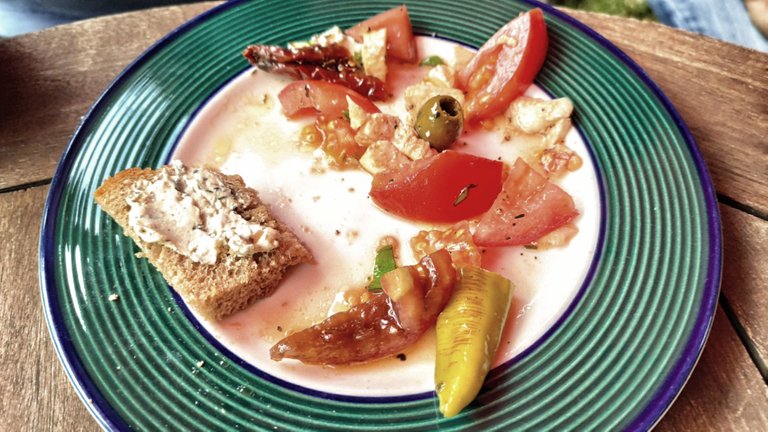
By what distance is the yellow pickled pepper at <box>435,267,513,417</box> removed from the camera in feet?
6.01

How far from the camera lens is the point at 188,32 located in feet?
9.71

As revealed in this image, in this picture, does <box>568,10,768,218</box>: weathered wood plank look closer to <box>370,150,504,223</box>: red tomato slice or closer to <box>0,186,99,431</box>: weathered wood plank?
<box>370,150,504,223</box>: red tomato slice

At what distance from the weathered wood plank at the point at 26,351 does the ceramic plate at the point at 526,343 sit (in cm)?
18

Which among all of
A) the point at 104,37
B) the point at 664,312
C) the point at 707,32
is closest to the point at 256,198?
the point at 104,37

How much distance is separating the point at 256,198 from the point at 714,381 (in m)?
1.88

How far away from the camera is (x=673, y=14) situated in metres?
4.14

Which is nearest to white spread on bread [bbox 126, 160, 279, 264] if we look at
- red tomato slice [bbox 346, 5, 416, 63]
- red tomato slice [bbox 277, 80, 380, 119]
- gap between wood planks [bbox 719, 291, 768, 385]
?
red tomato slice [bbox 277, 80, 380, 119]

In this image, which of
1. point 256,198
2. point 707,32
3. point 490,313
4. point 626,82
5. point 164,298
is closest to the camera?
point 490,313

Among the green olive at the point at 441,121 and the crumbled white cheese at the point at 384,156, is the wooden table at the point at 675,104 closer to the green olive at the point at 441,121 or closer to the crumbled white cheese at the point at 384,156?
the green olive at the point at 441,121

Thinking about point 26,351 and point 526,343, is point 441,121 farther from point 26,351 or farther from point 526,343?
point 26,351

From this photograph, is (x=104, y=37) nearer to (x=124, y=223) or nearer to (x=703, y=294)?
(x=124, y=223)

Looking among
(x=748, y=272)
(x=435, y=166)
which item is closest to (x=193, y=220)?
(x=435, y=166)

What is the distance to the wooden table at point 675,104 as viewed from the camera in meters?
2.00

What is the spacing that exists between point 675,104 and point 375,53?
4.80 ft
